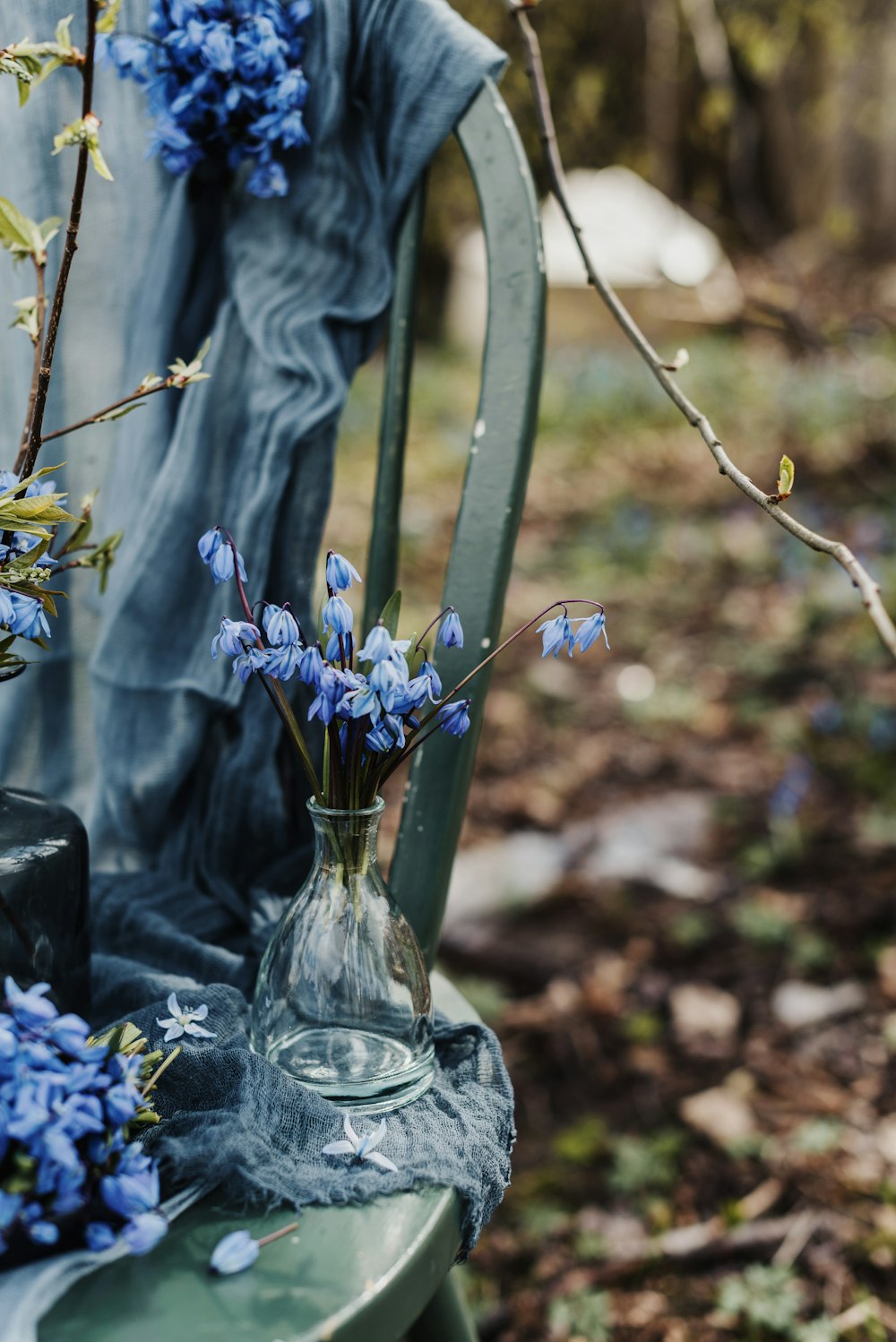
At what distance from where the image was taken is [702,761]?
2764 millimetres

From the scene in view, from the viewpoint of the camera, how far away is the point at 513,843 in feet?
8.20

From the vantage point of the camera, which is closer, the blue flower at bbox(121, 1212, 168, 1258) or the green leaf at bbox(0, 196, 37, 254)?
the blue flower at bbox(121, 1212, 168, 1258)

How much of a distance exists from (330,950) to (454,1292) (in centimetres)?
49

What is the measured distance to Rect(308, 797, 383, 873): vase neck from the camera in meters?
0.76

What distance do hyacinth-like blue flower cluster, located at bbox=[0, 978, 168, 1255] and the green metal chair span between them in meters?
0.04

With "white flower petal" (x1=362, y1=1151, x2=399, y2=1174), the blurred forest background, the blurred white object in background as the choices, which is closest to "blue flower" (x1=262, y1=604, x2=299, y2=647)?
"white flower petal" (x1=362, y1=1151, x2=399, y2=1174)

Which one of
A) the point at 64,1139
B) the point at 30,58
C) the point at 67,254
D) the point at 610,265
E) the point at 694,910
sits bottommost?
the point at 694,910

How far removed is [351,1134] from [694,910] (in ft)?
5.30

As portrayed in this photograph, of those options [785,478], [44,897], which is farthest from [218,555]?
[785,478]

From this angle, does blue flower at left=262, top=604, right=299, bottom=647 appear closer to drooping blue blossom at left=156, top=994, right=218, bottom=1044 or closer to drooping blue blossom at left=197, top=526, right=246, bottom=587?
drooping blue blossom at left=197, top=526, right=246, bottom=587

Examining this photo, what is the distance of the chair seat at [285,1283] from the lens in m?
0.60

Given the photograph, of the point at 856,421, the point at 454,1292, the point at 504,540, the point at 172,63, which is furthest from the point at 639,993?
the point at 856,421

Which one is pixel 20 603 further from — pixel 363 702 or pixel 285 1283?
pixel 285 1283

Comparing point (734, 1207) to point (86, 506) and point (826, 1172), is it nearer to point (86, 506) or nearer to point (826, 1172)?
point (826, 1172)
